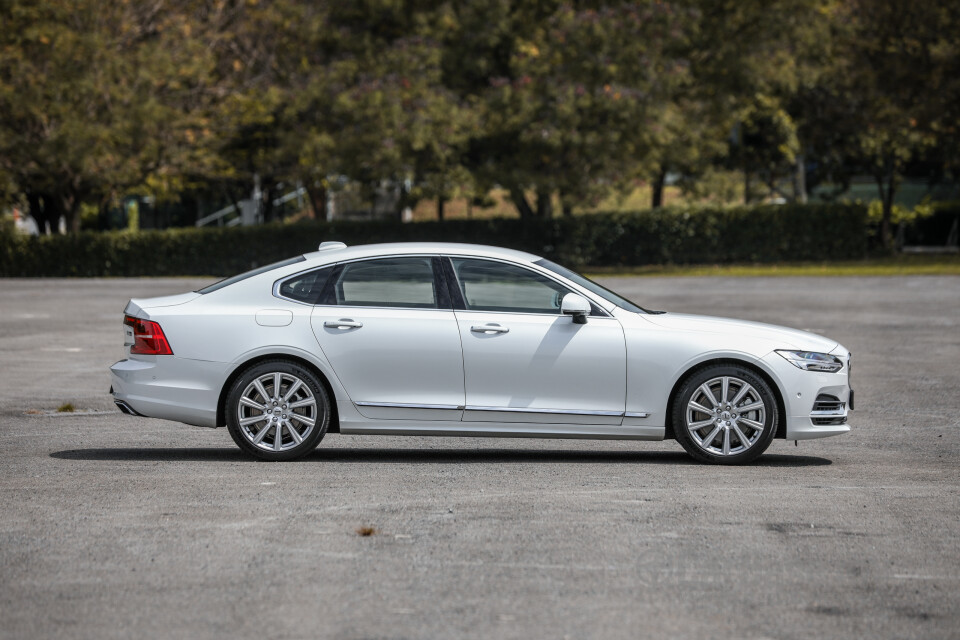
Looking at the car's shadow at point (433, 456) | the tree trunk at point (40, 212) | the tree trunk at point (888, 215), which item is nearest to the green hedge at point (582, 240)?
the tree trunk at point (40, 212)

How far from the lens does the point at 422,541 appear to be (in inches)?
266

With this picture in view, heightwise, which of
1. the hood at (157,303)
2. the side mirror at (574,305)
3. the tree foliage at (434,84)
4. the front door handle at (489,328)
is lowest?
the front door handle at (489,328)

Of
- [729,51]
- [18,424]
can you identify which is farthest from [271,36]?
[18,424]

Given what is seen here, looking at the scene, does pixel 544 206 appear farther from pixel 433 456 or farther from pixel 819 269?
pixel 433 456

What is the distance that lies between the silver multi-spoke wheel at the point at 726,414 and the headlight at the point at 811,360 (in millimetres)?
323

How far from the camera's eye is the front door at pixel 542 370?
9086 mm

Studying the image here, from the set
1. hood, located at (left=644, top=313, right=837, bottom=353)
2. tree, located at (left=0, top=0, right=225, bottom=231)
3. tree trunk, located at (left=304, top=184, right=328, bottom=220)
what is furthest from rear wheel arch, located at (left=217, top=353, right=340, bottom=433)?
tree trunk, located at (left=304, top=184, right=328, bottom=220)

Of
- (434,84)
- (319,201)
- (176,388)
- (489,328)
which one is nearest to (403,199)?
(434,84)

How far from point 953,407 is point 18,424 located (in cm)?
777

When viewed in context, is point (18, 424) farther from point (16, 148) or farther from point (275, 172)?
point (275, 172)

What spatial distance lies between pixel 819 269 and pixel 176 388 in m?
30.7

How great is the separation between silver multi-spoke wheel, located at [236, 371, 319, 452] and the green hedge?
31423mm

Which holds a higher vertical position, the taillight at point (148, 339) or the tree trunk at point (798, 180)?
the tree trunk at point (798, 180)

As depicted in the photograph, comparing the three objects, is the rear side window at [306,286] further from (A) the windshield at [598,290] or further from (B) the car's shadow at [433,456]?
A: (A) the windshield at [598,290]
